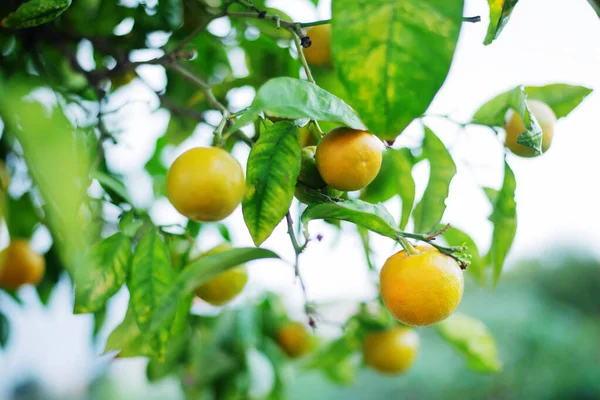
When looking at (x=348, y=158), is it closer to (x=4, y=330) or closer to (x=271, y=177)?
(x=271, y=177)

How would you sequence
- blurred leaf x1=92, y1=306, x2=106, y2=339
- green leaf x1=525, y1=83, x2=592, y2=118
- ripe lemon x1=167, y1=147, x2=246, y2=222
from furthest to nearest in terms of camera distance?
blurred leaf x1=92, y1=306, x2=106, y2=339 → green leaf x1=525, y1=83, x2=592, y2=118 → ripe lemon x1=167, y1=147, x2=246, y2=222

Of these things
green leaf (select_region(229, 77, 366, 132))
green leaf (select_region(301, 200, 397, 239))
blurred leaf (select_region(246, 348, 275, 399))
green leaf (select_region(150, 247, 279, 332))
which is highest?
green leaf (select_region(229, 77, 366, 132))

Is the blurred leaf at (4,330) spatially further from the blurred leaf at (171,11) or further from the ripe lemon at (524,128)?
the ripe lemon at (524,128)

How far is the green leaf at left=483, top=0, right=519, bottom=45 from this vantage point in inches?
11.4

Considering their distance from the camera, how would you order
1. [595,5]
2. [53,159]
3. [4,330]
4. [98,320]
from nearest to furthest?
[53,159], [595,5], [98,320], [4,330]

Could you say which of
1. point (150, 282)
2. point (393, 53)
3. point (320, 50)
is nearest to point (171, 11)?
point (320, 50)

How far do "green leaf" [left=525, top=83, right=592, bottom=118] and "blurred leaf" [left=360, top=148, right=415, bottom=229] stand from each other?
0.41ft

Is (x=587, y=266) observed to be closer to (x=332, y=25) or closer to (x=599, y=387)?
(x=599, y=387)

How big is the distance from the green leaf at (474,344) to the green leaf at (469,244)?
0.59 feet

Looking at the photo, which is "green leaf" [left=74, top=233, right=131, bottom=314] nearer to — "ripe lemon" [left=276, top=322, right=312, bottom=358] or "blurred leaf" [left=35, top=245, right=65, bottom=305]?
"blurred leaf" [left=35, top=245, right=65, bottom=305]

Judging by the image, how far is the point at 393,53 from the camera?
0.24m

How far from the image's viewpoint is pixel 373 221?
34 centimetres

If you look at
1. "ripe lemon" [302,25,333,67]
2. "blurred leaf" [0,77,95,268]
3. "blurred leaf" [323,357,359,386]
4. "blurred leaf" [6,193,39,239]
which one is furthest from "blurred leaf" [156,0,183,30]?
"blurred leaf" [323,357,359,386]

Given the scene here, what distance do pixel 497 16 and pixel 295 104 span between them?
0.44 feet
